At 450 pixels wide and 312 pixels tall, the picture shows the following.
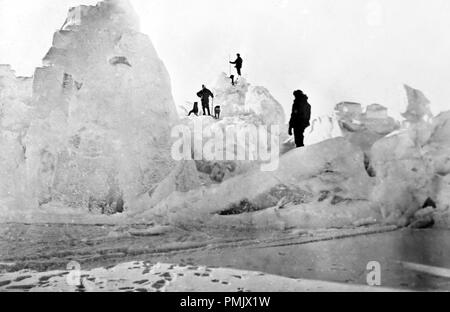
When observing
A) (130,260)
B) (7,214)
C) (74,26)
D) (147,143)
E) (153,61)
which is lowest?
(130,260)

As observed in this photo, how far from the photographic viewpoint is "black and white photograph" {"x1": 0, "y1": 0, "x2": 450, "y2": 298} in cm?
609

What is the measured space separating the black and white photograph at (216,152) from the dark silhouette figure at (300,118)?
0.02 meters

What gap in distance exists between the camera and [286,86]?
700 cm

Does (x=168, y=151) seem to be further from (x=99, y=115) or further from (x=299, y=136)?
(x=299, y=136)

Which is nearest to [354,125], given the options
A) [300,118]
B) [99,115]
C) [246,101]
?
[300,118]

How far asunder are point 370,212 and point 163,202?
3152mm

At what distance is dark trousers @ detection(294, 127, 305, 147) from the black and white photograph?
0.02 meters

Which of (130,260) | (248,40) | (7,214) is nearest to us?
(130,260)

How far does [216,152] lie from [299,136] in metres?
1.34

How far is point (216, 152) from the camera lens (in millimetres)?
6867
